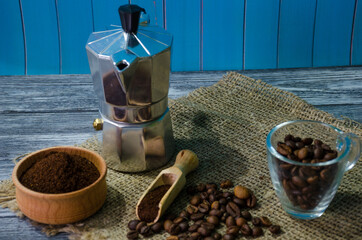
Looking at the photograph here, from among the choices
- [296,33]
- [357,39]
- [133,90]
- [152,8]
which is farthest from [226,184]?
[357,39]

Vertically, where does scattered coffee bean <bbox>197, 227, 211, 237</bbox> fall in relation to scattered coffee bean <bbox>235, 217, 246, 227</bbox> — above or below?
below

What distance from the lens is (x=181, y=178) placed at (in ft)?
3.09

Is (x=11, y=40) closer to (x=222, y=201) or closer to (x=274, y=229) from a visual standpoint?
(x=222, y=201)

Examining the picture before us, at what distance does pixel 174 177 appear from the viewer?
0.95 meters

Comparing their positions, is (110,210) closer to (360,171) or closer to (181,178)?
(181,178)

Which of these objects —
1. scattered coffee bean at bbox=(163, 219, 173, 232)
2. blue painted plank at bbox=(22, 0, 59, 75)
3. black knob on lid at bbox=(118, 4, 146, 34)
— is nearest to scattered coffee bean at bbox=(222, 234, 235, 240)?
Result: scattered coffee bean at bbox=(163, 219, 173, 232)

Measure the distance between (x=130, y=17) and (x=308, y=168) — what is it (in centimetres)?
44

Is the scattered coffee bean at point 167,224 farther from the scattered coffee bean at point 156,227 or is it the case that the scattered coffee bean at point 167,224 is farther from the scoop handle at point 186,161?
the scoop handle at point 186,161

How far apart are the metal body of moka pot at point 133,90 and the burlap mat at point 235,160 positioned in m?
0.05

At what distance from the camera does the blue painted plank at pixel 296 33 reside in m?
1.52

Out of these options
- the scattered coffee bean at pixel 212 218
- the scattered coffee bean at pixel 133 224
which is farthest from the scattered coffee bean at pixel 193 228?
the scattered coffee bean at pixel 133 224

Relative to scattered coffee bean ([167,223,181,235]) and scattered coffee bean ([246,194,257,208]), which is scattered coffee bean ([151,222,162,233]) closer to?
scattered coffee bean ([167,223,181,235])

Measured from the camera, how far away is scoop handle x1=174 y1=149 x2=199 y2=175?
979mm

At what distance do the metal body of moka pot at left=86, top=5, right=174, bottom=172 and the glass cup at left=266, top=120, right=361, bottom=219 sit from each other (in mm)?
256
